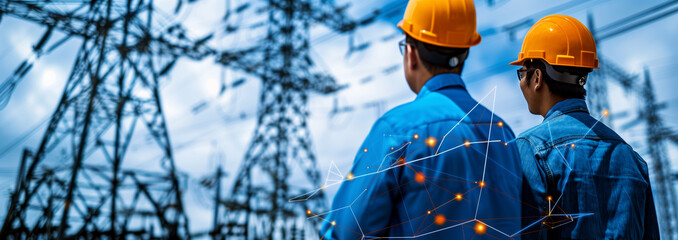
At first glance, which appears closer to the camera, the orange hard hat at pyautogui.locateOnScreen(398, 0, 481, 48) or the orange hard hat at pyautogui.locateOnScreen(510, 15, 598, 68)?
the orange hard hat at pyautogui.locateOnScreen(398, 0, 481, 48)

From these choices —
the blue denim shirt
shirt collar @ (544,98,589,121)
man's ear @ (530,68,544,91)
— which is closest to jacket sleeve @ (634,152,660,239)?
the blue denim shirt

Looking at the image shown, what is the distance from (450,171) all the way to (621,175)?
2.46 ft

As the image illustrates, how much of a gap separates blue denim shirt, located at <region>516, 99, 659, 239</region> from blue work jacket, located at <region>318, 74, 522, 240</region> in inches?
10.7

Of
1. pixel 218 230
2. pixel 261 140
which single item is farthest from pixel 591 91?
pixel 218 230

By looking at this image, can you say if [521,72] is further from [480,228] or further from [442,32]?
[480,228]

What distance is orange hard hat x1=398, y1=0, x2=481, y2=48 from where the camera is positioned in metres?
1.39

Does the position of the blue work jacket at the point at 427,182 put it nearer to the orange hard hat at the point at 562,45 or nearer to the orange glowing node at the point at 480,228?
the orange glowing node at the point at 480,228

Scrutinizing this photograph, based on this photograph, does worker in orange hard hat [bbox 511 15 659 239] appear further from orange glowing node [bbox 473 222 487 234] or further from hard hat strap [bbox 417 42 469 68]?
A: hard hat strap [bbox 417 42 469 68]

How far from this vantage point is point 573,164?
5.18ft

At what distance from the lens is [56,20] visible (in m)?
6.69

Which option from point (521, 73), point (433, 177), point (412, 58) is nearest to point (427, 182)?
point (433, 177)

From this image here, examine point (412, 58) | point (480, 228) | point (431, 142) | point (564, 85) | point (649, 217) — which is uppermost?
point (412, 58)

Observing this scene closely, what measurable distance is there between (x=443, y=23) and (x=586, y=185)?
68 centimetres

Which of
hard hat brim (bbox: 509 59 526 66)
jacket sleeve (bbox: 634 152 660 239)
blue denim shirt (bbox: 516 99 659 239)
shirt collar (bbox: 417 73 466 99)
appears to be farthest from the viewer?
hard hat brim (bbox: 509 59 526 66)
